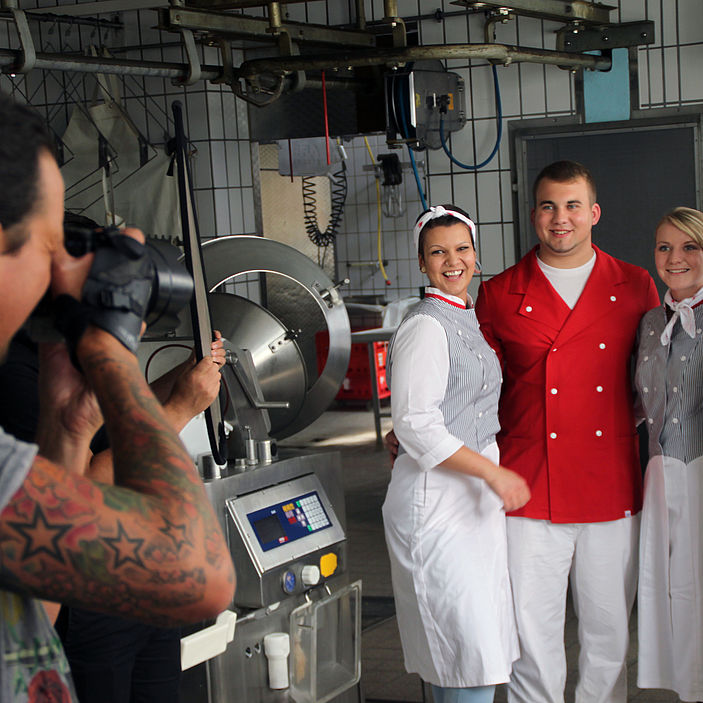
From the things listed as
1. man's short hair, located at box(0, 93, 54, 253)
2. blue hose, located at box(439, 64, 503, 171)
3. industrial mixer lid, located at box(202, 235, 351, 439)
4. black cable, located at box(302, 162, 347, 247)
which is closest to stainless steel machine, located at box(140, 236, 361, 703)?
industrial mixer lid, located at box(202, 235, 351, 439)

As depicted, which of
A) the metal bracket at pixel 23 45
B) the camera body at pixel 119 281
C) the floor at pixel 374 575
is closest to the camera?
the camera body at pixel 119 281

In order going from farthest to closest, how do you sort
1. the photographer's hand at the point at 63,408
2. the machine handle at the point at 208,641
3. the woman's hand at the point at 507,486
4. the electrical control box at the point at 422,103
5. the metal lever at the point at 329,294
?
the electrical control box at the point at 422,103
the metal lever at the point at 329,294
the woman's hand at the point at 507,486
the machine handle at the point at 208,641
the photographer's hand at the point at 63,408

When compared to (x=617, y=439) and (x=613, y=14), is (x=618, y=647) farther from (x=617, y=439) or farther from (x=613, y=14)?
(x=613, y=14)

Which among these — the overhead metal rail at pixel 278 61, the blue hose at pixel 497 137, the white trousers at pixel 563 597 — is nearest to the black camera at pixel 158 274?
the white trousers at pixel 563 597

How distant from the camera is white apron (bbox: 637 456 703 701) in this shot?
2.52 metres

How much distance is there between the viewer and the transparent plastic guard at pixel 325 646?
2434 mm

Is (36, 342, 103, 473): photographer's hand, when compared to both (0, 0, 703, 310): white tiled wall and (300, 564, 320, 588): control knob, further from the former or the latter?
(0, 0, 703, 310): white tiled wall

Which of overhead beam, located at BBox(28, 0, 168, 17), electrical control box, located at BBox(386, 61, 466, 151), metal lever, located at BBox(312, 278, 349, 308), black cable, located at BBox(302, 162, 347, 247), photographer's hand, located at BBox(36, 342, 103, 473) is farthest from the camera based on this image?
black cable, located at BBox(302, 162, 347, 247)

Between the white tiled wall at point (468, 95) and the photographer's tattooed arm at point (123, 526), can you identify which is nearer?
the photographer's tattooed arm at point (123, 526)

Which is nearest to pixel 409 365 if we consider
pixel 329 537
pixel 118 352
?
pixel 329 537

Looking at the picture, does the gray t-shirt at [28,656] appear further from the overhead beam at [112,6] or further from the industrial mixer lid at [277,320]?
the overhead beam at [112,6]

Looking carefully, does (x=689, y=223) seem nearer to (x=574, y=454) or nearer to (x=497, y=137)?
(x=574, y=454)

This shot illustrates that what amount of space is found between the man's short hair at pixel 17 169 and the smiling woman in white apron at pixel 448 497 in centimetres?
147

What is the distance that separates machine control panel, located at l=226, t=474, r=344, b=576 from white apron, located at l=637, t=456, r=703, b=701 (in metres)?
0.86
